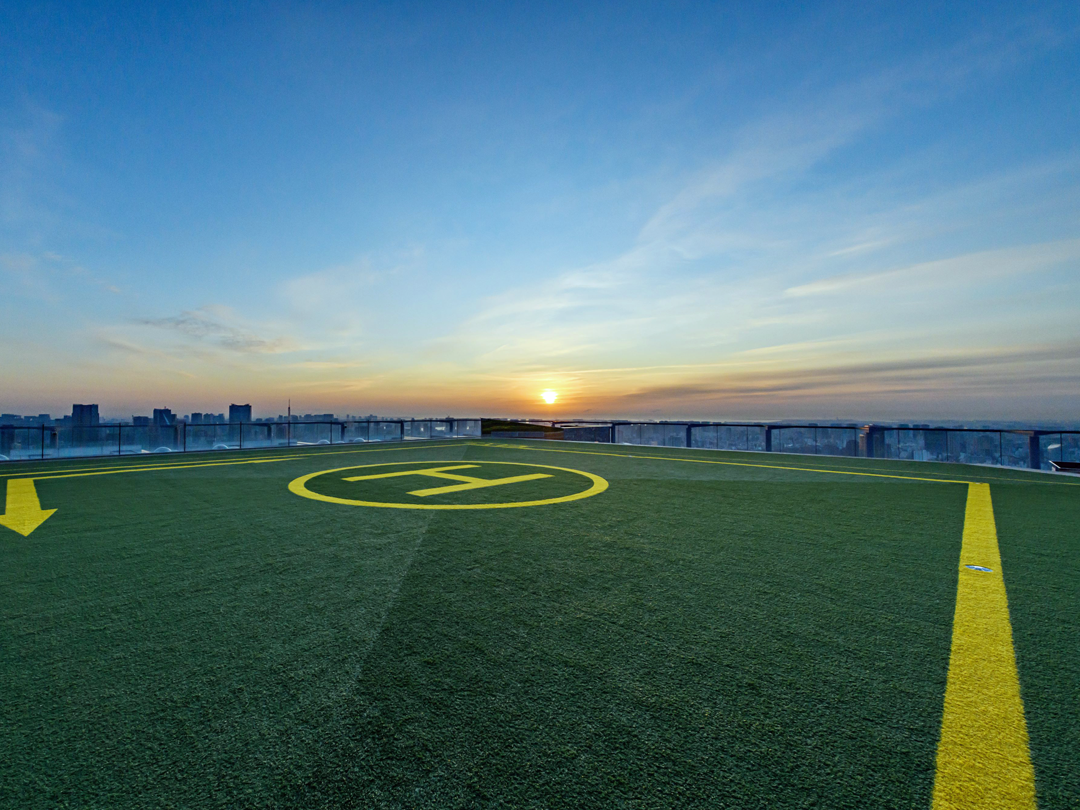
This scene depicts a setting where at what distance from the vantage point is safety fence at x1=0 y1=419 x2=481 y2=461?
1247 centimetres

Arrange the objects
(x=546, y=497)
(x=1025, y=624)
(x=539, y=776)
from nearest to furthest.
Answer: (x=539, y=776), (x=1025, y=624), (x=546, y=497)

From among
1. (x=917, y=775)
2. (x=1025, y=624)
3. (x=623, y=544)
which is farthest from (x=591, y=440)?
(x=917, y=775)

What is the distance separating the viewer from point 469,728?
1.82 meters

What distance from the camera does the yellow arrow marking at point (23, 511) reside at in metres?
4.99

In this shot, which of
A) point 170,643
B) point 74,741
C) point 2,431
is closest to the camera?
point 74,741

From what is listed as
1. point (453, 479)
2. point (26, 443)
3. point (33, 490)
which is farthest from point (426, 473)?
point (26, 443)

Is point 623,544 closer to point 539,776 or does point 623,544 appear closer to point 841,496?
point 539,776

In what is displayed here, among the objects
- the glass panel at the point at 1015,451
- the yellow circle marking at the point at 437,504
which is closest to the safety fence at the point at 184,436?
the yellow circle marking at the point at 437,504

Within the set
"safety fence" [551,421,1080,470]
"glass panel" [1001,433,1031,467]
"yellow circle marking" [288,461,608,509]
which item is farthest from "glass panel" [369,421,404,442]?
"glass panel" [1001,433,1031,467]

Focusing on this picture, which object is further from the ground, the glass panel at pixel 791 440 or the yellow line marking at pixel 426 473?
the glass panel at pixel 791 440

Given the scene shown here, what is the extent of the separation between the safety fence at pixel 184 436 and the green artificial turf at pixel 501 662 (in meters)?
10.7

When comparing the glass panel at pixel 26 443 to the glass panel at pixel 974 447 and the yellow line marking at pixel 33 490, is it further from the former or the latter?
the glass panel at pixel 974 447

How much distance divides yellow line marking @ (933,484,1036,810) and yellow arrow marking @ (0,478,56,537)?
690cm

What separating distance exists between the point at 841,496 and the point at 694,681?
Result: 18.7 ft
